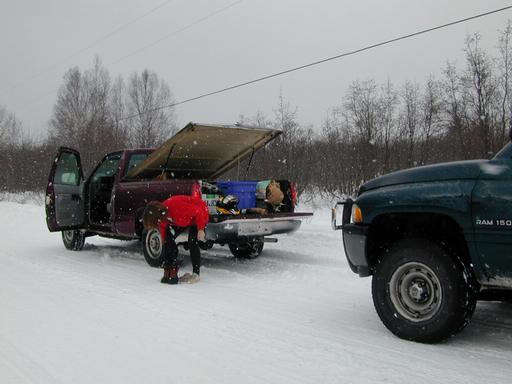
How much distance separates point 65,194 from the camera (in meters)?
9.16

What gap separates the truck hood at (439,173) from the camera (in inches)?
145

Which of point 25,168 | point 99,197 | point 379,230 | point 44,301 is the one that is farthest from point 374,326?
point 25,168

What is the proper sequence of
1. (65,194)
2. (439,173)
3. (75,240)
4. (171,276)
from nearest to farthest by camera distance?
1. (439,173)
2. (171,276)
3. (65,194)
4. (75,240)

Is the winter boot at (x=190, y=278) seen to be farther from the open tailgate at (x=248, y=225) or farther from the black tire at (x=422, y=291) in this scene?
the black tire at (x=422, y=291)

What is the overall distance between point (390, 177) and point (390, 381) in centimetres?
175

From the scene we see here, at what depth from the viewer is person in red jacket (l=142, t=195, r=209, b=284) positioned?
6.34m

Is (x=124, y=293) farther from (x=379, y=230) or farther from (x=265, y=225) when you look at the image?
(x=379, y=230)

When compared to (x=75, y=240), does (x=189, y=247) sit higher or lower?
higher

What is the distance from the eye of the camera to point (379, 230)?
438 centimetres

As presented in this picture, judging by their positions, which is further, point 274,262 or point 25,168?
point 25,168

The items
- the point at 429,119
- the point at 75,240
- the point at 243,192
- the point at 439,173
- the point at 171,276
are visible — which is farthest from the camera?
the point at 429,119

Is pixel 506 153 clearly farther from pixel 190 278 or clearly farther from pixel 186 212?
pixel 190 278

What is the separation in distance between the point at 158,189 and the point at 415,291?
14.6 feet

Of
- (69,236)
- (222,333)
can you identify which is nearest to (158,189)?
(69,236)
